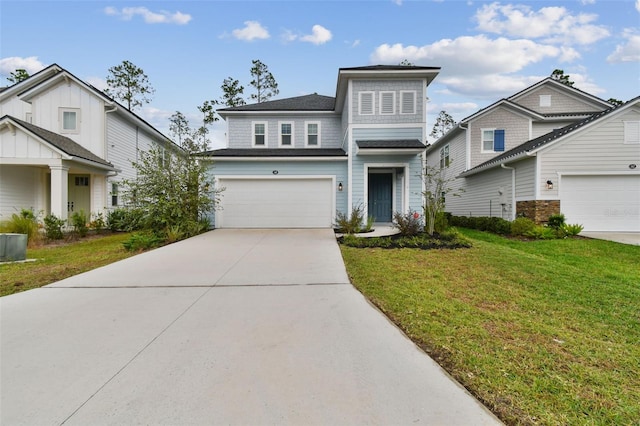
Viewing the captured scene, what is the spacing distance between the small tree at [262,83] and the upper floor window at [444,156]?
16773 millimetres

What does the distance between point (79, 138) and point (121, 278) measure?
12.4 metres

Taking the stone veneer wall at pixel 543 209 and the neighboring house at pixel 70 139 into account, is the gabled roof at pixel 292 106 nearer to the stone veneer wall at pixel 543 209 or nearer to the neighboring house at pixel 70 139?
the neighboring house at pixel 70 139

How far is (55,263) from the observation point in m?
7.13

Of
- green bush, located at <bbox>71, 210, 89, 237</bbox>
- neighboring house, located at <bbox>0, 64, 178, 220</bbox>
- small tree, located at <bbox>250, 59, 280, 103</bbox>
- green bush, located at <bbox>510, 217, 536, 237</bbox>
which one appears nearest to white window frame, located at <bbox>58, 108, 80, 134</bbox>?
neighboring house, located at <bbox>0, 64, 178, 220</bbox>

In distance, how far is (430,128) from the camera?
41312 mm

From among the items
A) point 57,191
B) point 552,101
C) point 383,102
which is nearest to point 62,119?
point 57,191

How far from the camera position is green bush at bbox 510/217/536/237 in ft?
36.4

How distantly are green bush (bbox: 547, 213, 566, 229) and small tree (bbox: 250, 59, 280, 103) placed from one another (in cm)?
2508

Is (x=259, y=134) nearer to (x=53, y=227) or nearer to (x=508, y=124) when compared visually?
(x=53, y=227)

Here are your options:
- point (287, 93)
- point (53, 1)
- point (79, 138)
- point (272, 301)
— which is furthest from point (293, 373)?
point (287, 93)

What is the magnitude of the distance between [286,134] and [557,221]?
11.8 m

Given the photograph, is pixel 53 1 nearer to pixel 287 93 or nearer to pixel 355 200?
pixel 355 200

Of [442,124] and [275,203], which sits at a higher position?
[442,124]

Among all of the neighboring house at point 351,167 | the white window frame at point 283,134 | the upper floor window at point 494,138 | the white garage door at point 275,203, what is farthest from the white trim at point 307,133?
the upper floor window at point 494,138
